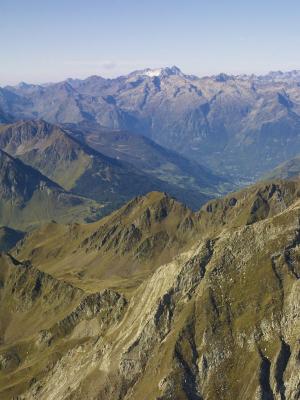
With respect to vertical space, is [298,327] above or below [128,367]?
above

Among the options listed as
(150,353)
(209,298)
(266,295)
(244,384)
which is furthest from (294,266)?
(150,353)

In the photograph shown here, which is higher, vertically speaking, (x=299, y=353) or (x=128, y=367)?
(x=299, y=353)

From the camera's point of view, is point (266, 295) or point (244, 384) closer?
point (244, 384)

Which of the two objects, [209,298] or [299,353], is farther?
[209,298]

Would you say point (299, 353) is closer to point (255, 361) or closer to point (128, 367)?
point (255, 361)

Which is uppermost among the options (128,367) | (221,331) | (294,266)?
(294,266)

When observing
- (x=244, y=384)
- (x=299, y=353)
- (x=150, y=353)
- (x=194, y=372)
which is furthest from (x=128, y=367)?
(x=299, y=353)

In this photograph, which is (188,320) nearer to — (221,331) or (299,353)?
(221,331)

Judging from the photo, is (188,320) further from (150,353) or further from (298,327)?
(298,327)
